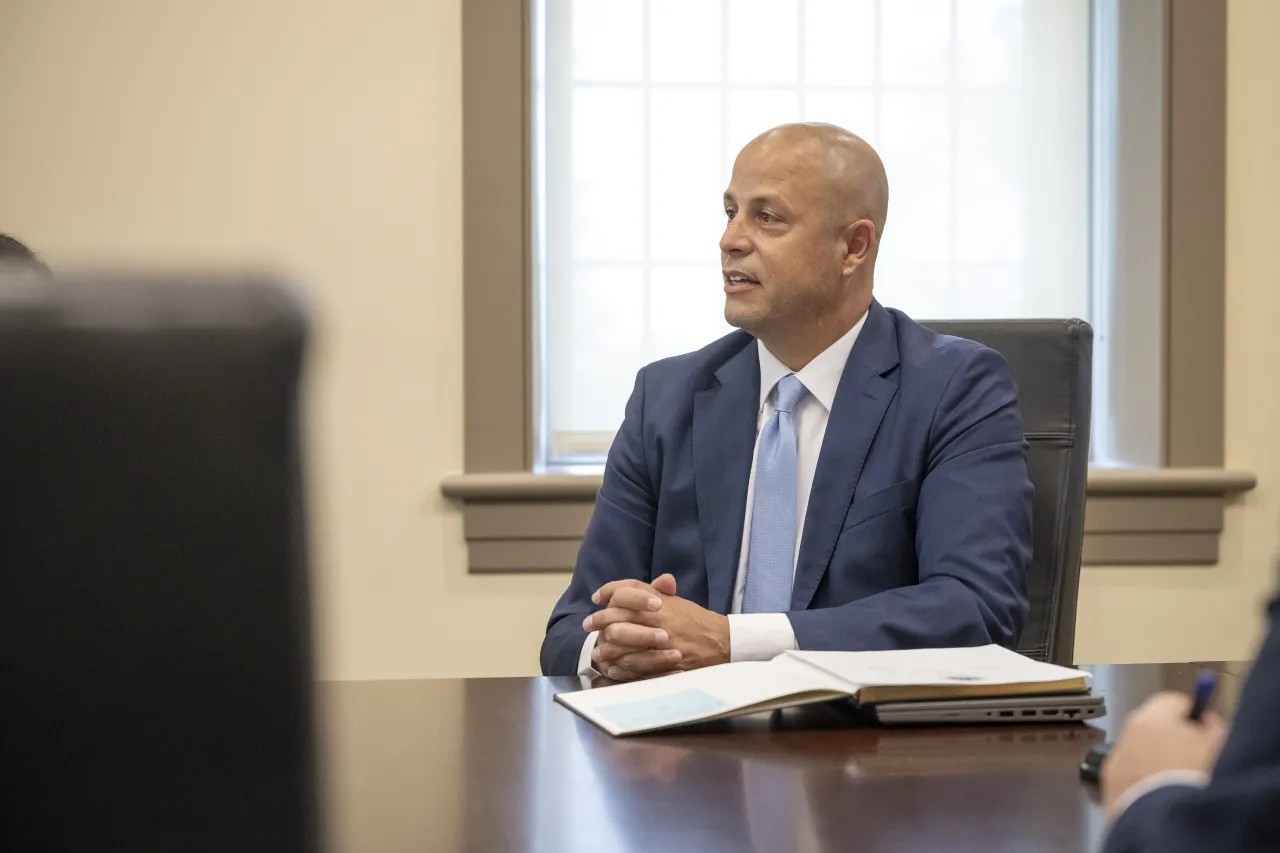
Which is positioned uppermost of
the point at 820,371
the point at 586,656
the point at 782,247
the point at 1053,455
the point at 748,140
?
the point at 748,140

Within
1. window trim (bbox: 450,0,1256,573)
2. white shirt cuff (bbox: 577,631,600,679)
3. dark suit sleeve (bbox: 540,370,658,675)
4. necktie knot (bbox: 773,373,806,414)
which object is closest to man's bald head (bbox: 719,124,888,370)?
necktie knot (bbox: 773,373,806,414)

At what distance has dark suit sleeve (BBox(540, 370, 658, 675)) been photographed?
69.6 inches

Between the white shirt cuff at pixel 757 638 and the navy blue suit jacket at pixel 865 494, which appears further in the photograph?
the navy blue suit jacket at pixel 865 494

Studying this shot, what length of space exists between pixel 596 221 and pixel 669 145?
239 mm

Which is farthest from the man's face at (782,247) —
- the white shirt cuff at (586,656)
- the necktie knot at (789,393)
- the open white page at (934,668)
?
the open white page at (934,668)

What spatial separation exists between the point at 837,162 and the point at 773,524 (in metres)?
0.58

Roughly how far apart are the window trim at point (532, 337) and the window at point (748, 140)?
15 centimetres

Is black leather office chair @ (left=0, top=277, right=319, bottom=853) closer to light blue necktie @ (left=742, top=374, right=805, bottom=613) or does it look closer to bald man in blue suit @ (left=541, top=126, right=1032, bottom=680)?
bald man in blue suit @ (left=541, top=126, right=1032, bottom=680)

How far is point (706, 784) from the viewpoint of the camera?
94cm

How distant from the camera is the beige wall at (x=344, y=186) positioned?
2672 mm

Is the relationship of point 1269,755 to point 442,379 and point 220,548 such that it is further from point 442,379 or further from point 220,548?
point 442,379

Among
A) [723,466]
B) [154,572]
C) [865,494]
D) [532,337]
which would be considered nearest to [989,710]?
[865,494]

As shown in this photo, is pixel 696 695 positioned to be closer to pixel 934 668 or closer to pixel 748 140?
pixel 934 668

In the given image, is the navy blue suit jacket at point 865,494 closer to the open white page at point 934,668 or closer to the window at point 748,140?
the open white page at point 934,668
